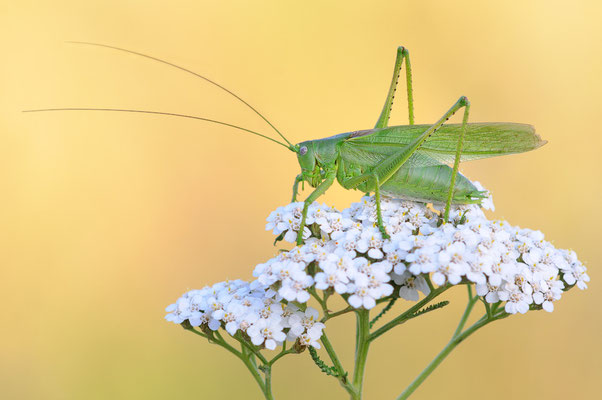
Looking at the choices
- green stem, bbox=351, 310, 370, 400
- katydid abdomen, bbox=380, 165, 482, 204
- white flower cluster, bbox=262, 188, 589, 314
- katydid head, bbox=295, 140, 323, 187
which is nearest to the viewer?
white flower cluster, bbox=262, 188, 589, 314

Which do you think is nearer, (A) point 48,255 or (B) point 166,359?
(B) point 166,359

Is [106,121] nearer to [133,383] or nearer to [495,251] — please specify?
[133,383]

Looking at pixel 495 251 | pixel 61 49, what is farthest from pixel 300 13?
pixel 495 251

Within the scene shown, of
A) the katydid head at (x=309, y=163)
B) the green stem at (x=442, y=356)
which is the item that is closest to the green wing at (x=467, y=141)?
the katydid head at (x=309, y=163)

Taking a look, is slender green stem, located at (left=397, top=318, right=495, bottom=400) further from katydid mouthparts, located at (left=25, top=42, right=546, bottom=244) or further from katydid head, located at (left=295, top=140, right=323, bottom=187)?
katydid head, located at (left=295, top=140, right=323, bottom=187)

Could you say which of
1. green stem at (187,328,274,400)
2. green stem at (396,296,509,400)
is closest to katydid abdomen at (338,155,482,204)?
green stem at (396,296,509,400)

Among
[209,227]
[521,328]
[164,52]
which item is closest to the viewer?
[521,328]

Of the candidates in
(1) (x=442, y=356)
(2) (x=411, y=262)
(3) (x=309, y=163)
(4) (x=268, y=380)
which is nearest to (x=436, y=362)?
(1) (x=442, y=356)

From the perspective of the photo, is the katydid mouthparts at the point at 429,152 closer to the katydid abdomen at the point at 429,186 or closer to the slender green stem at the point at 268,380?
the katydid abdomen at the point at 429,186
